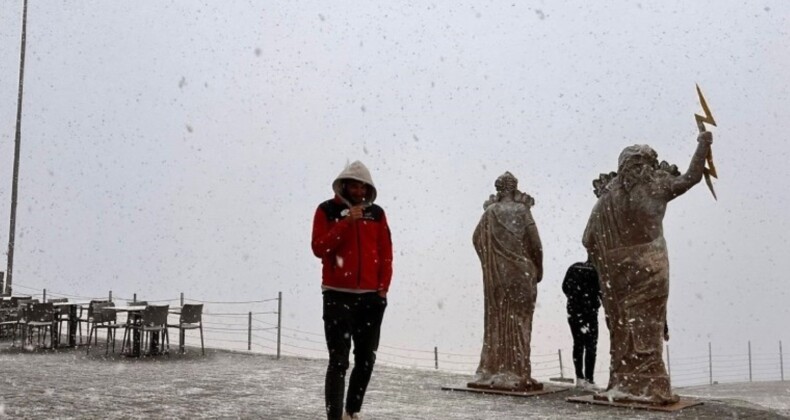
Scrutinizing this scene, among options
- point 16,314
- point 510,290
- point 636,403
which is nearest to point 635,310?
point 636,403

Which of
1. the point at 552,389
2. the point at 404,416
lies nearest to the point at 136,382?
the point at 404,416

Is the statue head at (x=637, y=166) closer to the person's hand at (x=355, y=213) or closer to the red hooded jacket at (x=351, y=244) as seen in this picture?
the red hooded jacket at (x=351, y=244)

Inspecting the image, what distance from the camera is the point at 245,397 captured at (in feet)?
27.1

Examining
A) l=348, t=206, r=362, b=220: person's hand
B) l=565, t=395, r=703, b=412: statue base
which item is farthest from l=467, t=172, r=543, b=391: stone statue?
l=348, t=206, r=362, b=220: person's hand

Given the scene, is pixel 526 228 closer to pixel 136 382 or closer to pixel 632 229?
pixel 632 229

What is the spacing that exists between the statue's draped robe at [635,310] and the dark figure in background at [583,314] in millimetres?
1196

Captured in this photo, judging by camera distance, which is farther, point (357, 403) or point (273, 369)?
point (273, 369)

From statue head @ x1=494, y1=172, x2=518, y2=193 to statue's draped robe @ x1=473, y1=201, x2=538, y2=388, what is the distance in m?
0.19

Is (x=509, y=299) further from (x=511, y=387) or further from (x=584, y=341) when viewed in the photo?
(x=584, y=341)

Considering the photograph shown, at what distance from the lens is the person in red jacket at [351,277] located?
564cm

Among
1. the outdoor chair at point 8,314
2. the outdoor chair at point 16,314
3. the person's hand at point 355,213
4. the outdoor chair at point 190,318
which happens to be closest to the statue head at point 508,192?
the person's hand at point 355,213

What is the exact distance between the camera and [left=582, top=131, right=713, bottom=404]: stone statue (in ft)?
25.5

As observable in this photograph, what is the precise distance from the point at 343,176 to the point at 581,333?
15.7ft

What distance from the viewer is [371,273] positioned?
5742 mm
